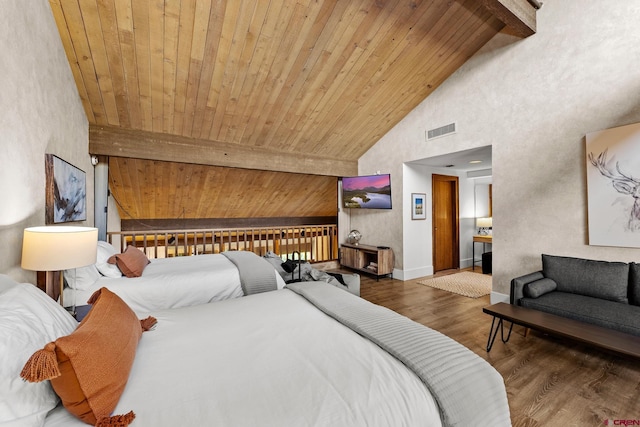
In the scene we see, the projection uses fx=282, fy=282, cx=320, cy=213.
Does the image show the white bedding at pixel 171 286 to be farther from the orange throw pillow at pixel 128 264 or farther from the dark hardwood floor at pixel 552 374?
the dark hardwood floor at pixel 552 374

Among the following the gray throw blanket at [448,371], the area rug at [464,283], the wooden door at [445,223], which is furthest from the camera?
the wooden door at [445,223]

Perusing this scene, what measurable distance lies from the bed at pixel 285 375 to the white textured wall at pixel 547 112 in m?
2.90

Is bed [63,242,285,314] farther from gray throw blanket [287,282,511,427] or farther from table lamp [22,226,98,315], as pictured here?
gray throw blanket [287,282,511,427]

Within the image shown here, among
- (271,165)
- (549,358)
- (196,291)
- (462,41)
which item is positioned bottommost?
(549,358)

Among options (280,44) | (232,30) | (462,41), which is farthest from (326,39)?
(462,41)

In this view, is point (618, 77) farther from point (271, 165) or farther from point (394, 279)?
point (271, 165)

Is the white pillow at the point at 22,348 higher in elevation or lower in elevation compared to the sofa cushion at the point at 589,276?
higher

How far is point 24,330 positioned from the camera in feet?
3.10

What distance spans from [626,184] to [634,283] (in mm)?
959

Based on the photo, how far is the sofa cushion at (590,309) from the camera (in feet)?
7.41

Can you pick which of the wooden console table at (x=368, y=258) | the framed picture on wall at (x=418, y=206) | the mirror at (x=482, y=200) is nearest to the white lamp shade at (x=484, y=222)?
the mirror at (x=482, y=200)

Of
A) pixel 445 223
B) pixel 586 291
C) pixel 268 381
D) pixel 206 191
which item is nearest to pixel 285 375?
pixel 268 381

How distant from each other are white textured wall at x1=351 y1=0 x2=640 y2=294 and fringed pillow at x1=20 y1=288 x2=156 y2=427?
415 centimetres

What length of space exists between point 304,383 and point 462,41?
14.6ft
